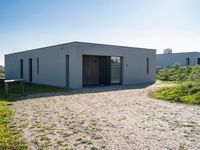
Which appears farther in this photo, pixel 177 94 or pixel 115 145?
pixel 177 94

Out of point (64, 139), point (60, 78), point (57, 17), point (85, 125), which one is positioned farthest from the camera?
point (60, 78)

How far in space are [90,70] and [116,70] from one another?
226 cm

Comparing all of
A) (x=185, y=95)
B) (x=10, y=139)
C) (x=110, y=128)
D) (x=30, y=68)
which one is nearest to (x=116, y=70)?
(x=185, y=95)

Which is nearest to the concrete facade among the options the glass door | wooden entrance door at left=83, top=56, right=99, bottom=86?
the glass door

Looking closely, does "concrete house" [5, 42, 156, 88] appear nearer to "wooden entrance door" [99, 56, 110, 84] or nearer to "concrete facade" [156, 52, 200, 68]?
"wooden entrance door" [99, 56, 110, 84]

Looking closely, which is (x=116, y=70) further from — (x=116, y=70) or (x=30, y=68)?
(x=30, y=68)

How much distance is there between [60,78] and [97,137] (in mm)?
11059

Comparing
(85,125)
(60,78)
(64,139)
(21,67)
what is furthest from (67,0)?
(21,67)

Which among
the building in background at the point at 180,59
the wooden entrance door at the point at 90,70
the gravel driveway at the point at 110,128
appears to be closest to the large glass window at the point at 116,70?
the wooden entrance door at the point at 90,70

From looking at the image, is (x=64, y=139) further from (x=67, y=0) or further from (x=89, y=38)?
(x=89, y=38)

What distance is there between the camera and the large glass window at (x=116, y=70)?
51.6 ft

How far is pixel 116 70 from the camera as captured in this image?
16000 millimetres

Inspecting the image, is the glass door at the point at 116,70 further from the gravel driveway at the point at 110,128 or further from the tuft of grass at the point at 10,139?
the tuft of grass at the point at 10,139

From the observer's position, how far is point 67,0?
976 centimetres
